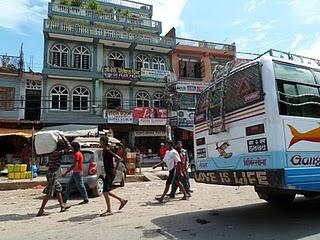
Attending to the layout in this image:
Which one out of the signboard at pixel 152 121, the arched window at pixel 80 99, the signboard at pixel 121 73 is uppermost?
the signboard at pixel 121 73

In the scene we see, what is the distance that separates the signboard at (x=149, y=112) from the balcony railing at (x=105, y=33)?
5.31 metres

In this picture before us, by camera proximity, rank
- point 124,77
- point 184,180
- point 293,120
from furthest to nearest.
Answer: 1. point 124,77
2. point 184,180
3. point 293,120

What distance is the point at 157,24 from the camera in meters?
32.1

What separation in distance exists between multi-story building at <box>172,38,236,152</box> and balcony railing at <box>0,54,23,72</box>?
11.9 meters

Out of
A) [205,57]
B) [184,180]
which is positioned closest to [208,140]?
[184,180]

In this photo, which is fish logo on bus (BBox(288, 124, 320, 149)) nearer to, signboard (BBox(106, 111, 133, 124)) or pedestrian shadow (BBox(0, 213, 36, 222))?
pedestrian shadow (BBox(0, 213, 36, 222))

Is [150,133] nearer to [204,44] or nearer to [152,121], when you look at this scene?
[152,121]

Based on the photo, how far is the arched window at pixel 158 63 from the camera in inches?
1193

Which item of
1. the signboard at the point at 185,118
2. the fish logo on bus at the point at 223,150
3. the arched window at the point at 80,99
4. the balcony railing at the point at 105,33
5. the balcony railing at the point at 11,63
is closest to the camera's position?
the fish logo on bus at the point at 223,150

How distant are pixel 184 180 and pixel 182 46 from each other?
21.4 meters

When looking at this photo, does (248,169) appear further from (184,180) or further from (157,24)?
(157,24)

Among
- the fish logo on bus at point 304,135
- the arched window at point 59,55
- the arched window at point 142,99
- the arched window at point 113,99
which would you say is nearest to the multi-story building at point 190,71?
the arched window at point 142,99

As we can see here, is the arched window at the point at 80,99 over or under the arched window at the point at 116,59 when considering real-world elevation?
under

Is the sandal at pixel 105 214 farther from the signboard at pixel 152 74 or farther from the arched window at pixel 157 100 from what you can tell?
the arched window at pixel 157 100
